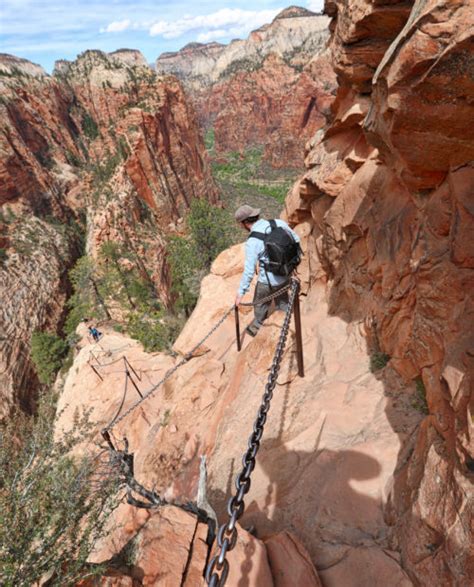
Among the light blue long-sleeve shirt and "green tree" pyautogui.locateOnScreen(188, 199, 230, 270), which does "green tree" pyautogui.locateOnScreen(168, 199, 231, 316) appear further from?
the light blue long-sleeve shirt

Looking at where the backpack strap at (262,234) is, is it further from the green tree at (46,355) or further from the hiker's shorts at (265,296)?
the green tree at (46,355)

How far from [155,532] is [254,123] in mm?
121179

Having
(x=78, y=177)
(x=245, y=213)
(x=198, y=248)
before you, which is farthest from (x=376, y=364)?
(x=78, y=177)

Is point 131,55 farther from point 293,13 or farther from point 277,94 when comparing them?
point 293,13

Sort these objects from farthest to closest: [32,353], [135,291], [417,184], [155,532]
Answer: [135,291], [32,353], [417,184], [155,532]

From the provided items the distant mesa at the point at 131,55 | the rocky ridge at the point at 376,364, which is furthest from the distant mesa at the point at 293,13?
the rocky ridge at the point at 376,364

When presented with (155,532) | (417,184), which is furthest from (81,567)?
(417,184)

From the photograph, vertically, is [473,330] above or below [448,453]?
above

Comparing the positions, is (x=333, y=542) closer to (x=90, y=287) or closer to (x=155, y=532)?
(x=155, y=532)

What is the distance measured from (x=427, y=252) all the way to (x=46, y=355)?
28668 mm

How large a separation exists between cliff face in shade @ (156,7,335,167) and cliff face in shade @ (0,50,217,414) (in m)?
28.9

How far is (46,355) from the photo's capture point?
26516 mm

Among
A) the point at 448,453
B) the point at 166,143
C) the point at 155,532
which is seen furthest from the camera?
the point at 166,143

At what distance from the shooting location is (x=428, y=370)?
12.3ft
